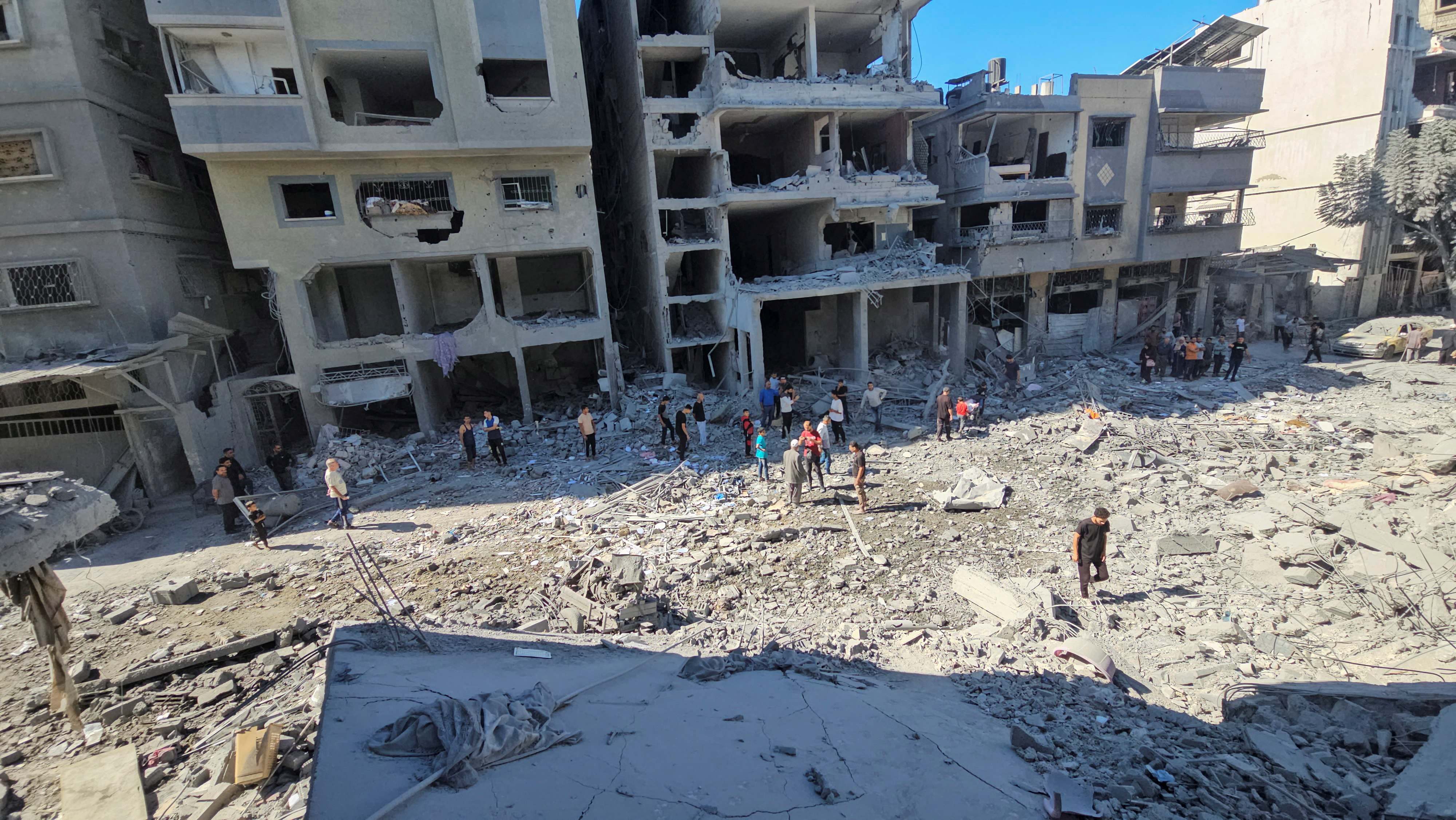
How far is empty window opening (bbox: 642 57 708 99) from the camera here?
18.9 m

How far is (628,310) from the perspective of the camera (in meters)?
22.1

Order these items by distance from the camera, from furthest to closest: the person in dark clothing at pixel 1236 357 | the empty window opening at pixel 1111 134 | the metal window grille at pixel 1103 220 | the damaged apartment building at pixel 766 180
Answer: the metal window grille at pixel 1103 220
the empty window opening at pixel 1111 134
the damaged apartment building at pixel 766 180
the person in dark clothing at pixel 1236 357

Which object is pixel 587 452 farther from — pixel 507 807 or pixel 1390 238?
pixel 1390 238

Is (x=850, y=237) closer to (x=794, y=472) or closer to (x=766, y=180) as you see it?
(x=766, y=180)

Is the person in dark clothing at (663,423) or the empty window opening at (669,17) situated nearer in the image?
the person in dark clothing at (663,423)

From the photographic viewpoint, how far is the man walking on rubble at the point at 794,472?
1094cm

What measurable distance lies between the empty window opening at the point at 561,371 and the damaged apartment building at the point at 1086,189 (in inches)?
505

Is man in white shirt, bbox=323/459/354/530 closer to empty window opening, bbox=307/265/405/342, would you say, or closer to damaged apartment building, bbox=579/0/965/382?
empty window opening, bbox=307/265/405/342

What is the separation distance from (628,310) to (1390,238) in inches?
1280

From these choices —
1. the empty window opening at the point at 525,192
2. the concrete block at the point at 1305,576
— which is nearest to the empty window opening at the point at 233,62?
the empty window opening at the point at 525,192

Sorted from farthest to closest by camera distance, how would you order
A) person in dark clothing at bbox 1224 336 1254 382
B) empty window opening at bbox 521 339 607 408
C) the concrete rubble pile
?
empty window opening at bbox 521 339 607 408
person in dark clothing at bbox 1224 336 1254 382
the concrete rubble pile

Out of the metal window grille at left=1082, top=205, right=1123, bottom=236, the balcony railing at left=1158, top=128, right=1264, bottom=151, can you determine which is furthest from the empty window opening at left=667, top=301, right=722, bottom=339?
the balcony railing at left=1158, top=128, right=1264, bottom=151

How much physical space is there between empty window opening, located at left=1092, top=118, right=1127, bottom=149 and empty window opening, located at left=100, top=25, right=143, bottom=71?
91.8 feet

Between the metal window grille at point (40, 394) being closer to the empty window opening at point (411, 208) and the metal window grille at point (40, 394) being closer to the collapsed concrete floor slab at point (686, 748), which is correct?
the empty window opening at point (411, 208)
